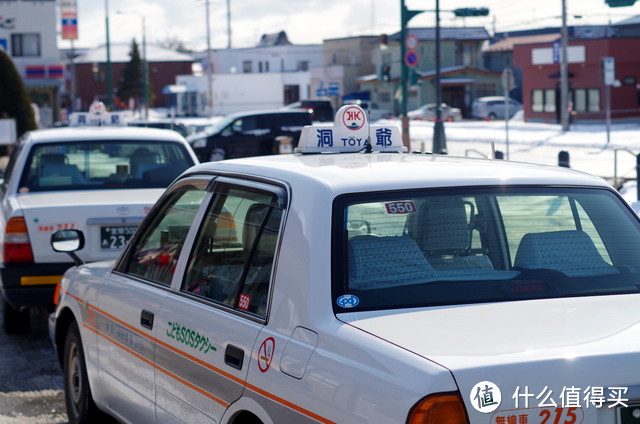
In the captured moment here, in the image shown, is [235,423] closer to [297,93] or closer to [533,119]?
[533,119]

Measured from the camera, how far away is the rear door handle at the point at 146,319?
4.46m

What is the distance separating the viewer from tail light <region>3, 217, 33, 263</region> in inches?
313

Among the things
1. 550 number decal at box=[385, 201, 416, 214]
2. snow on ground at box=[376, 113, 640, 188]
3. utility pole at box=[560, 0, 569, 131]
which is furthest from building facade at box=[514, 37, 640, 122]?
550 number decal at box=[385, 201, 416, 214]

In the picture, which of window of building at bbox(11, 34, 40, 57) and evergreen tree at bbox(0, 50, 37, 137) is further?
window of building at bbox(11, 34, 40, 57)

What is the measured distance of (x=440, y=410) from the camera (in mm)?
2684

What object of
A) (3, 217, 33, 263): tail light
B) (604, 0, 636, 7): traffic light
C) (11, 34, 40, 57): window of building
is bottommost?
(3, 217, 33, 263): tail light

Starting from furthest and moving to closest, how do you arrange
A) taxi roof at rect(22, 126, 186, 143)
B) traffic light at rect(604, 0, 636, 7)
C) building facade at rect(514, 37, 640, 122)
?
1. building facade at rect(514, 37, 640, 122)
2. traffic light at rect(604, 0, 636, 7)
3. taxi roof at rect(22, 126, 186, 143)

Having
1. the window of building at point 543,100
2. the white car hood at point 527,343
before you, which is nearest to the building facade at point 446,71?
the window of building at point 543,100

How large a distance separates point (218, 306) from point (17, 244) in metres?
4.50

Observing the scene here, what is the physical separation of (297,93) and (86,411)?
96566 mm

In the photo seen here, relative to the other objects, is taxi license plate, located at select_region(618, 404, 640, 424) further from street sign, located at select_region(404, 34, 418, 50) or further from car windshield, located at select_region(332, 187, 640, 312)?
street sign, located at select_region(404, 34, 418, 50)

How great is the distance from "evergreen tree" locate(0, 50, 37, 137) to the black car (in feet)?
36.4

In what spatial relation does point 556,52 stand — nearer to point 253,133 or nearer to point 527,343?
point 253,133

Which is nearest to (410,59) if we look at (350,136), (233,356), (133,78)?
(350,136)
